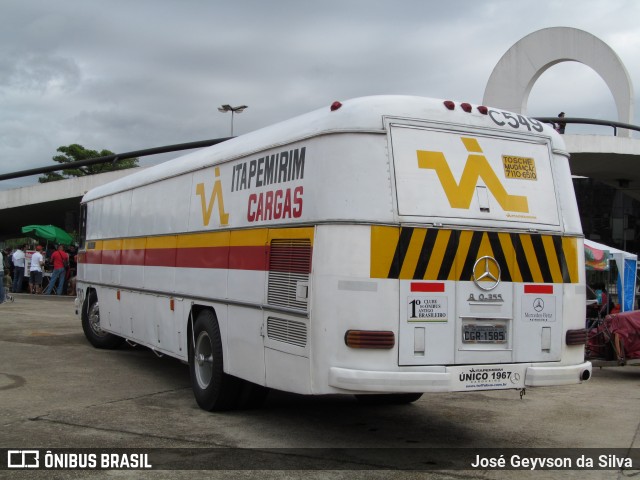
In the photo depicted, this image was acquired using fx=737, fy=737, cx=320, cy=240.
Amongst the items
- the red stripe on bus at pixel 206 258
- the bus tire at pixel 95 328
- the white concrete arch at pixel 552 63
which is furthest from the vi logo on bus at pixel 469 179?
the white concrete arch at pixel 552 63

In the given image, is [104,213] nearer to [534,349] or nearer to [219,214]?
[219,214]

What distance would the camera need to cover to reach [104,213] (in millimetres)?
12680

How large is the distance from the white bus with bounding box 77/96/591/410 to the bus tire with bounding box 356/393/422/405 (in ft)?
5.22

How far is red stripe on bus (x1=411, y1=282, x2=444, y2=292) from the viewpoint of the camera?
620cm

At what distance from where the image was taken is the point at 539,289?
6758 mm

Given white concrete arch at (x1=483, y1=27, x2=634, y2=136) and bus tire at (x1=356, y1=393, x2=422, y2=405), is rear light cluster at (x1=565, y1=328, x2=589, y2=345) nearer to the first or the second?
bus tire at (x1=356, y1=393, x2=422, y2=405)

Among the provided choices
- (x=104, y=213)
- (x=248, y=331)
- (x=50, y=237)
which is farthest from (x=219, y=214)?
(x=50, y=237)

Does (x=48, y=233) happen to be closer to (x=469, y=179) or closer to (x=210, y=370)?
(x=210, y=370)

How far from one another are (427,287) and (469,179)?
3.60ft

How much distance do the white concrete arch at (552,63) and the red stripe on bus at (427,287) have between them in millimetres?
25986

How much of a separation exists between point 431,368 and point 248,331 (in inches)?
78.0

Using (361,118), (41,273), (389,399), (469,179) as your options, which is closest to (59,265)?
(41,273)

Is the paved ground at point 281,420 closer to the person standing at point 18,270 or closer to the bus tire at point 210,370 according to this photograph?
the bus tire at point 210,370

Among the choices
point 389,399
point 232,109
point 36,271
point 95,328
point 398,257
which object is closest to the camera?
point 398,257
